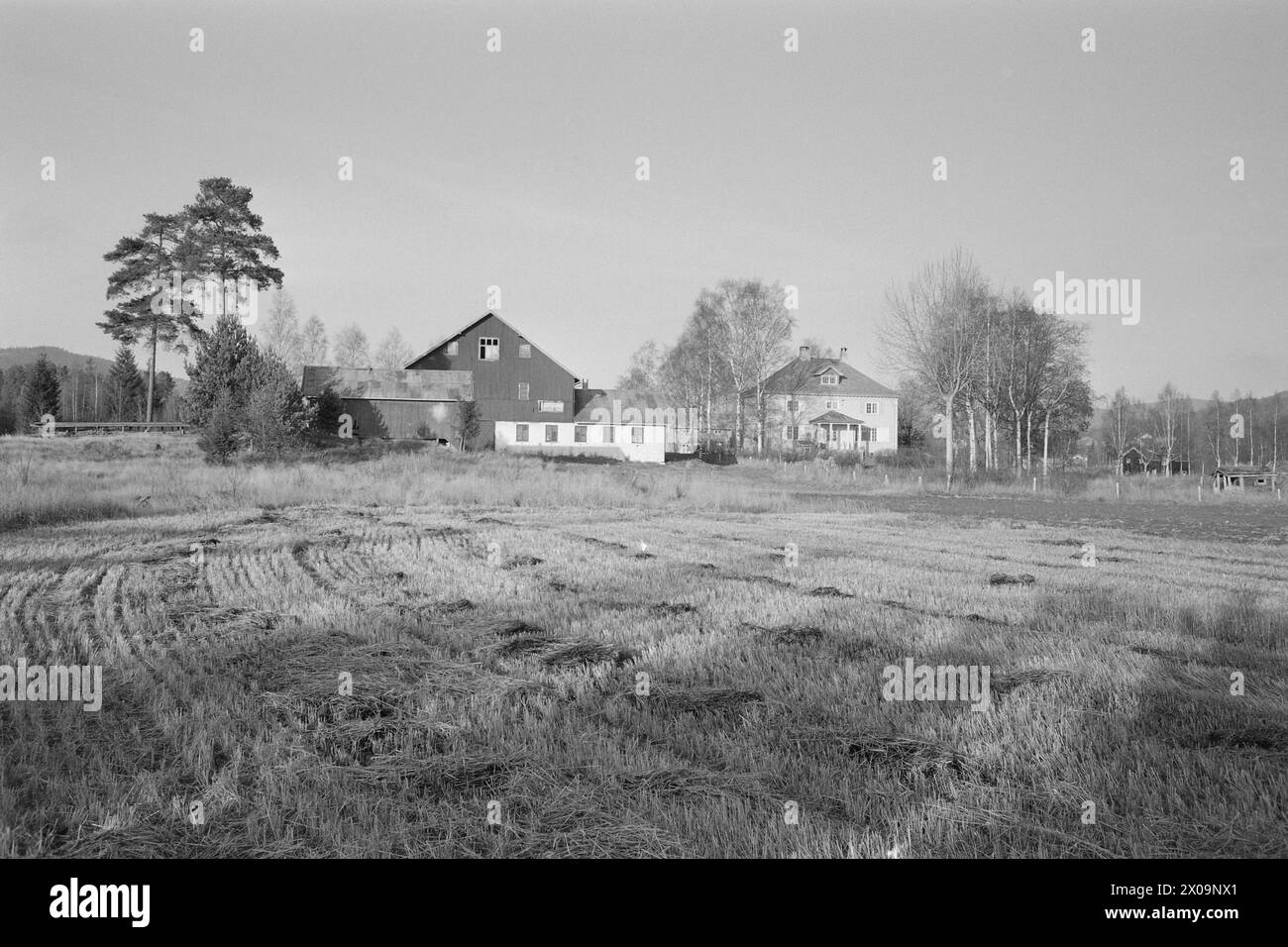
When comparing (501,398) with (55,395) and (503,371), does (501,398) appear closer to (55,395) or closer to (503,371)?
(503,371)

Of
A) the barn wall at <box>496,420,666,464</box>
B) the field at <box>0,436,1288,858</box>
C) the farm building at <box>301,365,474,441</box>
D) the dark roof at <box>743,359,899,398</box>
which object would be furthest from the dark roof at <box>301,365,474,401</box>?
the field at <box>0,436,1288,858</box>

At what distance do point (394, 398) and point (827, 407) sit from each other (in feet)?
132

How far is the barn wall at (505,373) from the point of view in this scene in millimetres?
61156

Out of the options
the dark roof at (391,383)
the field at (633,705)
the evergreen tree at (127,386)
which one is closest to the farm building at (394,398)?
the dark roof at (391,383)

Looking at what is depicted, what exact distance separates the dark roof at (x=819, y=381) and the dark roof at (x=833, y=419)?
274cm

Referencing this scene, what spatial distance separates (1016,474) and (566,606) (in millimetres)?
37410

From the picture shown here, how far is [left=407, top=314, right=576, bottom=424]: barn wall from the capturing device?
6116 centimetres

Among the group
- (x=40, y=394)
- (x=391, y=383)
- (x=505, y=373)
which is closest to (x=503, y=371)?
(x=505, y=373)

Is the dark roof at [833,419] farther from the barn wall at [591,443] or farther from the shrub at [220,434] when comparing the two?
the shrub at [220,434]

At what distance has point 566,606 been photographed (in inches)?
368

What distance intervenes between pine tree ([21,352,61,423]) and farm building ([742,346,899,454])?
5561 centimetres

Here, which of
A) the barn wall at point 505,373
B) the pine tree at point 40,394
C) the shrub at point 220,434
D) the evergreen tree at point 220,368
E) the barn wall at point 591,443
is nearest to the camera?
the shrub at point 220,434
